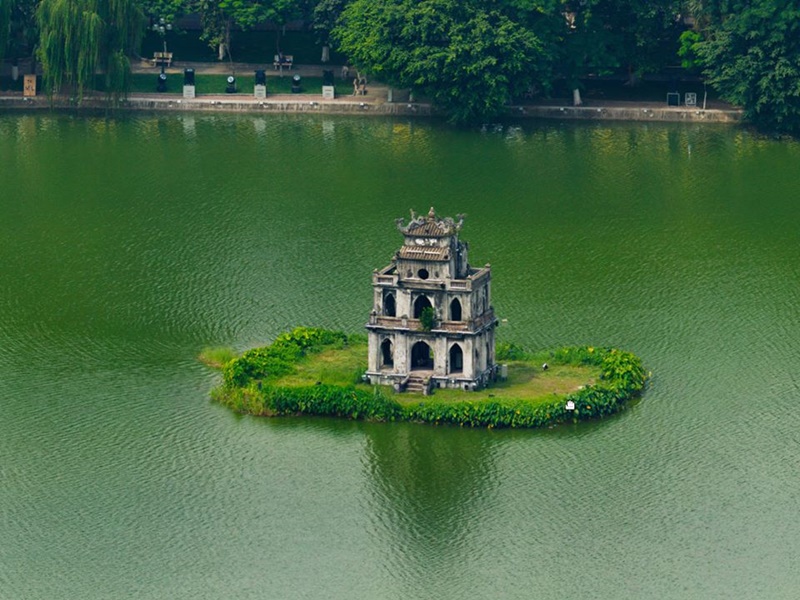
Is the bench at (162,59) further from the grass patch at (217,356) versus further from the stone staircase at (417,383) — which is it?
the stone staircase at (417,383)

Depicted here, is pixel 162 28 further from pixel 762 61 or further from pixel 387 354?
pixel 387 354

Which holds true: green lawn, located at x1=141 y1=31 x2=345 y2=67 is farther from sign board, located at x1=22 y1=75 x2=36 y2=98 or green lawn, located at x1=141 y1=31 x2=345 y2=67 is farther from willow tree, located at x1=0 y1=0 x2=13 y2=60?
willow tree, located at x1=0 y1=0 x2=13 y2=60

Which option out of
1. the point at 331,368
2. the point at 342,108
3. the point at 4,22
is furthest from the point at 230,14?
the point at 331,368

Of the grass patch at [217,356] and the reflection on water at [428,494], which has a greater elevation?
the grass patch at [217,356]

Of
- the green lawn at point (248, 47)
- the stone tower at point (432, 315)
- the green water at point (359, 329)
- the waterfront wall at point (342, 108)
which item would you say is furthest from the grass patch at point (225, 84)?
the stone tower at point (432, 315)

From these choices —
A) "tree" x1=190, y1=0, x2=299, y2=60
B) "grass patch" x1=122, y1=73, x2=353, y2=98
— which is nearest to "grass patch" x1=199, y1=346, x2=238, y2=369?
"grass patch" x1=122, y1=73, x2=353, y2=98

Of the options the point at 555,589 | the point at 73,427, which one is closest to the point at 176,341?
the point at 73,427
